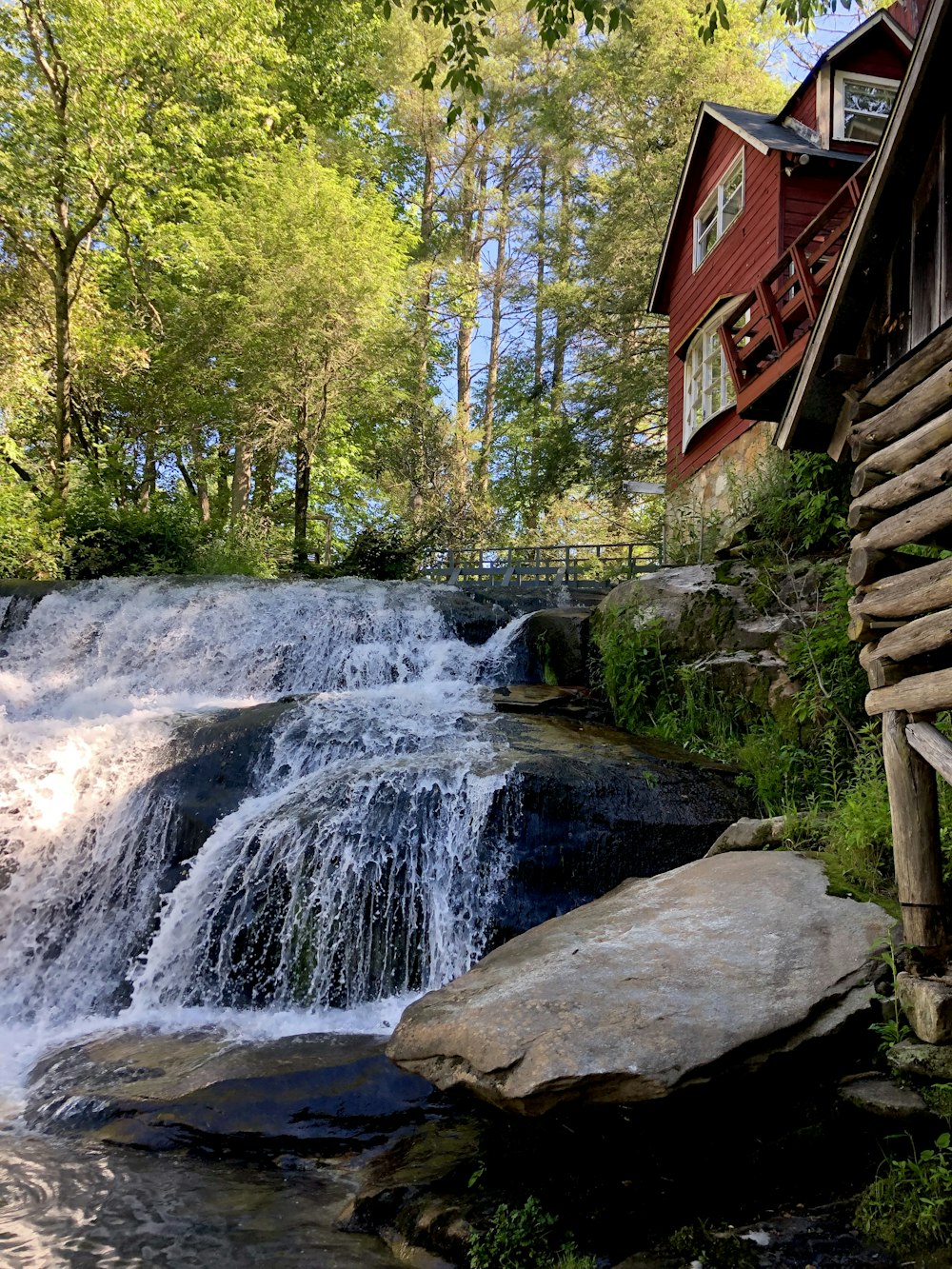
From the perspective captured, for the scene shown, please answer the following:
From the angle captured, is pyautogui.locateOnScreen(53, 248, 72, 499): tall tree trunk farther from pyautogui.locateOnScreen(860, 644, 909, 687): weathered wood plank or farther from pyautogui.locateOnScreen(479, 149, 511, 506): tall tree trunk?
pyautogui.locateOnScreen(860, 644, 909, 687): weathered wood plank

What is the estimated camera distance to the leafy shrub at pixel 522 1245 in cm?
338

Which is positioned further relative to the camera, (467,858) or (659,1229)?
(467,858)

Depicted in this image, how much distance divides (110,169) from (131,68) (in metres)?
2.37

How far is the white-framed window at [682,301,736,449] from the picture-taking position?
15.6 metres

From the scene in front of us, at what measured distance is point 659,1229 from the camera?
3529 mm

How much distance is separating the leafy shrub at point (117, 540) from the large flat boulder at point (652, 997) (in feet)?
50.2

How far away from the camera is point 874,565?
476cm

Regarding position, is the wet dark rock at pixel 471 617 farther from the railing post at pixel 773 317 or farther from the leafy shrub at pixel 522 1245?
the leafy shrub at pixel 522 1245

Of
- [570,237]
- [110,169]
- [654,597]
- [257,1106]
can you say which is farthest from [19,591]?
[570,237]

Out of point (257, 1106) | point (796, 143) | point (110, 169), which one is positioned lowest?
point (257, 1106)

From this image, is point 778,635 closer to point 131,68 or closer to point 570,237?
point 131,68

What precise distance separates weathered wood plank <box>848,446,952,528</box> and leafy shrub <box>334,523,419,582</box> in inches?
613

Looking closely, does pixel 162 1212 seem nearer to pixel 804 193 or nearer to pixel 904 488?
pixel 904 488

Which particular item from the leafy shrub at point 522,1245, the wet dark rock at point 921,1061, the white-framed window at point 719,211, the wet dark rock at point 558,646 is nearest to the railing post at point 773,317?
the wet dark rock at point 558,646
